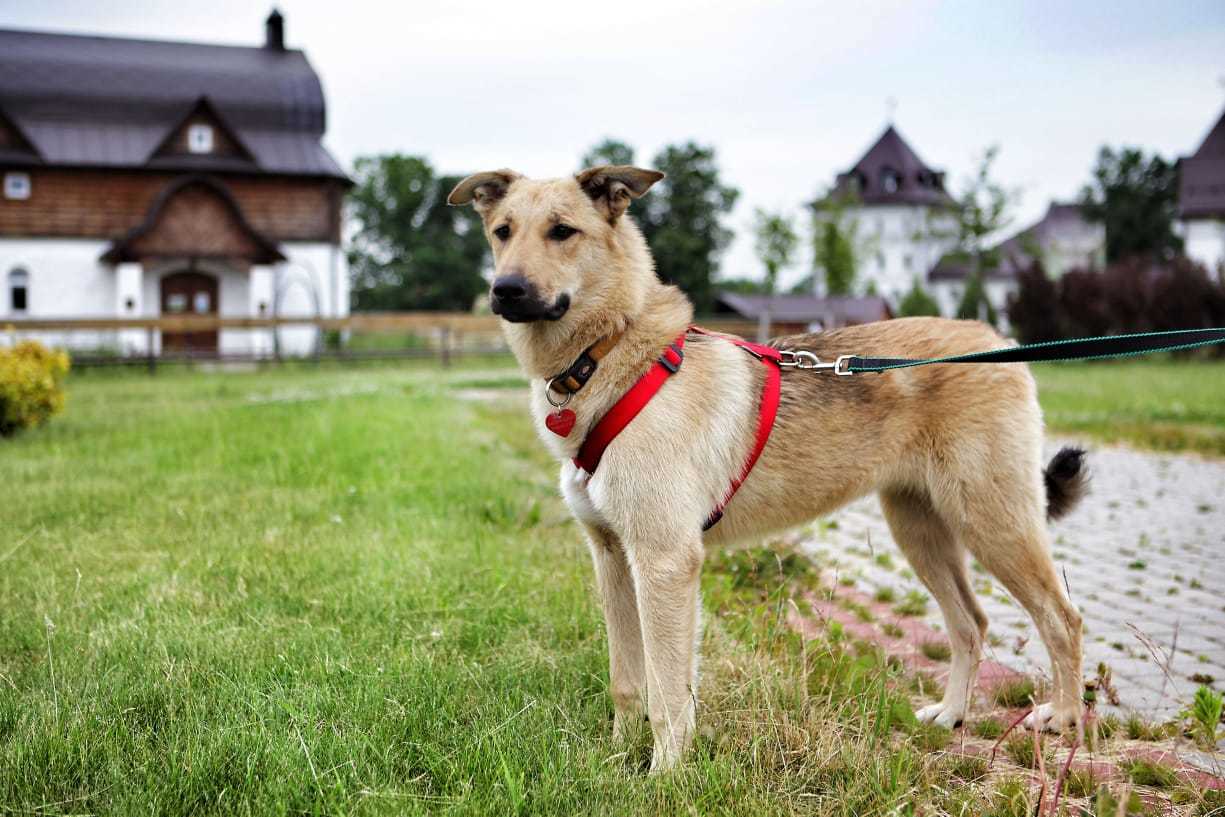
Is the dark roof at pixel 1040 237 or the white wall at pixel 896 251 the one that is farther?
the white wall at pixel 896 251

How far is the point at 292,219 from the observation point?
133ft

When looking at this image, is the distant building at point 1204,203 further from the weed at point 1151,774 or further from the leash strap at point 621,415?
the leash strap at point 621,415

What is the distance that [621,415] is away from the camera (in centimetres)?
337

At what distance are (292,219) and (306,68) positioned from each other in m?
8.55

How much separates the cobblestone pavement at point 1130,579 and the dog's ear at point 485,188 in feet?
7.26

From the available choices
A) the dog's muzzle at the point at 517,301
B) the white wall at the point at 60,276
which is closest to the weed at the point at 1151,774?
the dog's muzzle at the point at 517,301

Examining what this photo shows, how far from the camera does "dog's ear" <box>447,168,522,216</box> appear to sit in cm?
396

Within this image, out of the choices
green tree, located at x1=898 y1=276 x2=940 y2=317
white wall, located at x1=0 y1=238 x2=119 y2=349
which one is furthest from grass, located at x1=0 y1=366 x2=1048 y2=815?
green tree, located at x1=898 y1=276 x2=940 y2=317

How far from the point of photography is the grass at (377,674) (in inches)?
112

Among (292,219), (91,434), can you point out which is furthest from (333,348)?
(91,434)

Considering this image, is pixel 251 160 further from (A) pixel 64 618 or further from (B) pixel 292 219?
(A) pixel 64 618

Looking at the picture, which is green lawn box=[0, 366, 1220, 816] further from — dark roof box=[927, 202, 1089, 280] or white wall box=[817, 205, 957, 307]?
white wall box=[817, 205, 957, 307]

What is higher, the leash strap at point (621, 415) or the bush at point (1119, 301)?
the bush at point (1119, 301)

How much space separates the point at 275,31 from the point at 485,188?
47.4 meters
